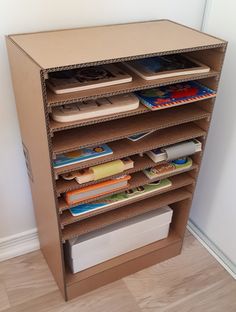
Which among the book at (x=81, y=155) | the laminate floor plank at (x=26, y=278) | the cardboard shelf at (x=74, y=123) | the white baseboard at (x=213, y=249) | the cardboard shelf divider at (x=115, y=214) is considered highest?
the cardboard shelf at (x=74, y=123)

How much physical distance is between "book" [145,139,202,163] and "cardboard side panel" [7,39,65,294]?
13.5 inches

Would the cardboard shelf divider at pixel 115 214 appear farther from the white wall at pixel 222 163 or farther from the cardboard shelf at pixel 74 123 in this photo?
the cardboard shelf at pixel 74 123

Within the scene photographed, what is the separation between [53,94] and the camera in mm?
812

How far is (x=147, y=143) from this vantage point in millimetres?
1013

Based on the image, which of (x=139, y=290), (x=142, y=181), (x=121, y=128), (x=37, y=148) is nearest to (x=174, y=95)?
(x=121, y=128)

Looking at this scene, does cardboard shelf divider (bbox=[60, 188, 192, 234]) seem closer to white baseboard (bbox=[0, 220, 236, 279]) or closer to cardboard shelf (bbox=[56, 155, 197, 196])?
cardboard shelf (bbox=[56, 155, 197, 196])

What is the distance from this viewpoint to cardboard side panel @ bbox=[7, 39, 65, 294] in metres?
0.80

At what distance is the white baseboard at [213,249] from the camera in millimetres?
1361

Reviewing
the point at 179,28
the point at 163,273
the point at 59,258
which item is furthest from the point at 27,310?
the point at 179,28

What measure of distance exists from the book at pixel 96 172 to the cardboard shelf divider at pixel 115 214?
0.14 meters

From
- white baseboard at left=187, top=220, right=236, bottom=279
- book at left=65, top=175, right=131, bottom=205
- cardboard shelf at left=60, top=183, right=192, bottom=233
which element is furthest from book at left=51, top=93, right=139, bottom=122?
white baseboard at left=187, top=220, right=236, bottom=279

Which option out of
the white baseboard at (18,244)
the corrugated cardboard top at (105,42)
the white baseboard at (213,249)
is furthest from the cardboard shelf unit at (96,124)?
the white baseboard at (213,249)

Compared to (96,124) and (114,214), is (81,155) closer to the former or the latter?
(96,124)

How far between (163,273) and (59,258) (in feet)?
1.55
